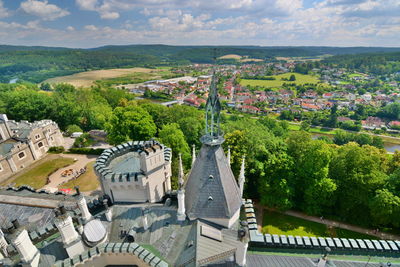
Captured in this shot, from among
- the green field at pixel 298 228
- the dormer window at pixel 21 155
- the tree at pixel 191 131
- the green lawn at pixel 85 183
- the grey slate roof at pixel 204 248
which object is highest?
the grey slate roof at pixel 204 248

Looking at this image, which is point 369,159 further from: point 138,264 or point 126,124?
point 126,124

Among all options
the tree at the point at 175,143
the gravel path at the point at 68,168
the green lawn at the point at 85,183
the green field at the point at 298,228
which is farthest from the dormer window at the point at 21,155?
the green field at the point at 298,228

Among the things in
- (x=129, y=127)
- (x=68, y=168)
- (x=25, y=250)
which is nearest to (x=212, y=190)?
(x=25, y=250)

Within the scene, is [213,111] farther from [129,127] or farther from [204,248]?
[129,127]

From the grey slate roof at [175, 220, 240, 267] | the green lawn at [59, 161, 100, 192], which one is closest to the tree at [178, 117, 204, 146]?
the green lawn at [59, 161, 100, 192]

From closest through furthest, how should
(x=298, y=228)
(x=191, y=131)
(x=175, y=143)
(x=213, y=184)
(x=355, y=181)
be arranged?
(x=213, y=184)
(x=355, y=181)
(x=298, y=228)
(x=175, y=143)
(x=191, y=131)

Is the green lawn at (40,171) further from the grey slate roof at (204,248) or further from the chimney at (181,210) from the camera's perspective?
the grey slate roof at (204,248)

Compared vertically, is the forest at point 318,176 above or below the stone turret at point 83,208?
below
